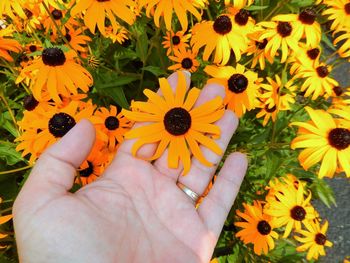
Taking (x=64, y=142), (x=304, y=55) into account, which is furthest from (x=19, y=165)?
(x=304, y=55)

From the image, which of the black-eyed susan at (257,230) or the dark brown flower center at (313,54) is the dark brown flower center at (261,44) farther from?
the black-eyed susan at (257,230)

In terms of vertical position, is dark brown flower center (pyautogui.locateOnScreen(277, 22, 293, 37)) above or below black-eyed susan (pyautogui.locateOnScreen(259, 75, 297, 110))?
above

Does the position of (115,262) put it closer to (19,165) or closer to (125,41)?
(19,165)

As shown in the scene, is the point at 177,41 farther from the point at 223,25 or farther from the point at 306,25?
the point at 306,25

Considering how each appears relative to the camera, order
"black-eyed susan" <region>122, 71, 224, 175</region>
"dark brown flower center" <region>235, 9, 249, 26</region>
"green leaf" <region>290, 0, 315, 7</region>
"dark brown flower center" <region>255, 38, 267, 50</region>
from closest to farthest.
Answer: "black-eyed susan" <region>122, 71, 224, 175</region> < "dark brown flower center" <region>235, 9, 249, 26</region> < "dark brown flower center" <region>255, 38, 267, 50</region> < "green leaf" <region>290, 0, 315, 7</region>

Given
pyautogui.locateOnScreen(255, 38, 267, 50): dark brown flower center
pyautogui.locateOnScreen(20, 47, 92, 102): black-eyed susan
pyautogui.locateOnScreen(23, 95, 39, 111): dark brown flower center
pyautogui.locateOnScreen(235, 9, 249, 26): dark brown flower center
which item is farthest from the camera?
pyautogui.locateOnScreen(255, 38, 267, 50): dark brown flower center

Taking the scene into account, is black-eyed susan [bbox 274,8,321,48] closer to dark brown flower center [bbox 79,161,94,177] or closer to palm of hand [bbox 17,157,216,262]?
palm of hand [bbox 17,157,216,262]

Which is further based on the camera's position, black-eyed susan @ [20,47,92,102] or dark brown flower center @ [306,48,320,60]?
dark brown flower center @ [306,48,320,60]

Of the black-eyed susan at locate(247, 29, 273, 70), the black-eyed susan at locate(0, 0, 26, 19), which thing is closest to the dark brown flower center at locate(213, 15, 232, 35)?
the black-eyed susan at locate(247, 29, 273, 70)
